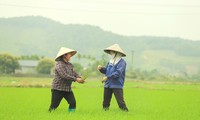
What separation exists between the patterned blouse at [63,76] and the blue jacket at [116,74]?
0.96 m

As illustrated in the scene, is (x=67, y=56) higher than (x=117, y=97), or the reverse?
(x=67, y=56)

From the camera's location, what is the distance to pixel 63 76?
9.66m

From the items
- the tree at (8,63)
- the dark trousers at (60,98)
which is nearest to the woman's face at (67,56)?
the dark trousers at (60,98)

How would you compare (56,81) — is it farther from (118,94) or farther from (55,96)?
(118,94)

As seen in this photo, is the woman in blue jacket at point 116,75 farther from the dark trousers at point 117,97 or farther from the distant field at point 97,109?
the distant field at point 97,109

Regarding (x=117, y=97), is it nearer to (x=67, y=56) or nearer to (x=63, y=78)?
(x=63, y=78)

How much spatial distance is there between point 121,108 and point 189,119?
1.70m

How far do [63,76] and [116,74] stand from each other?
126 centimetres

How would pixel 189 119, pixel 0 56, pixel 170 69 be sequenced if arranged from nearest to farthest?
pixel 189 119, pixel 0 56, pixel 170 69

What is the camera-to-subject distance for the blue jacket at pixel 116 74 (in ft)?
33.7

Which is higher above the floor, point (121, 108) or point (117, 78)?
point (117, 78)

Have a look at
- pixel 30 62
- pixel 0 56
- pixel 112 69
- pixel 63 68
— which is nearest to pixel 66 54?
pixel 63 68

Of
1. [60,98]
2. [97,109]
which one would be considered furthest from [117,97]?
[60,98]

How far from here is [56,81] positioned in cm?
984
